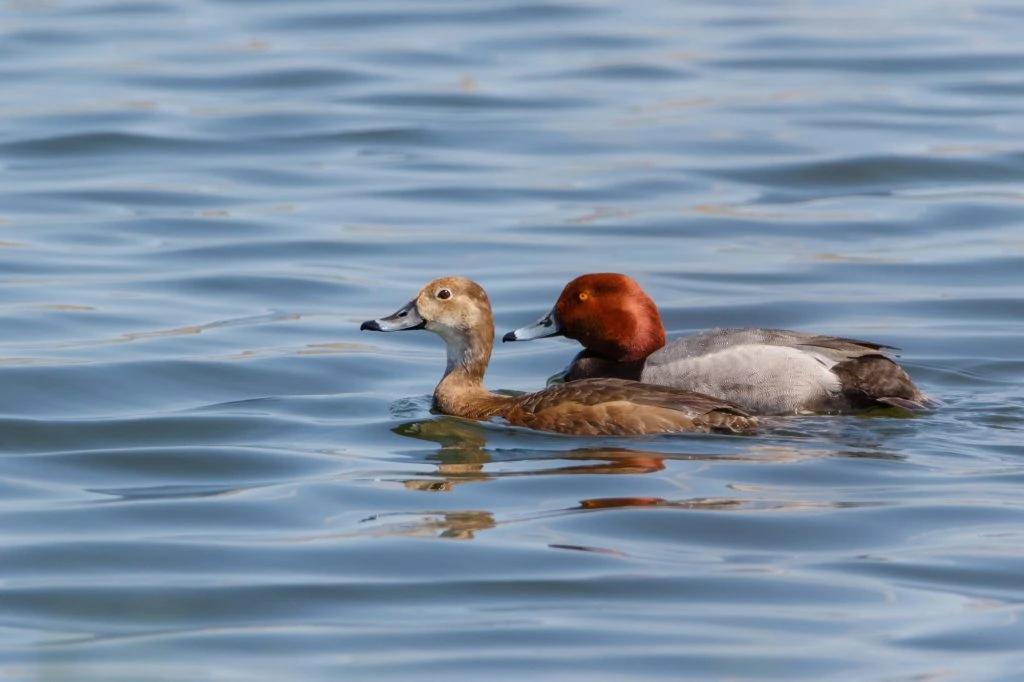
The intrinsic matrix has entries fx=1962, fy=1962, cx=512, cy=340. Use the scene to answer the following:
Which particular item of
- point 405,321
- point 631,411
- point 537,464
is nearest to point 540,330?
point 405,321

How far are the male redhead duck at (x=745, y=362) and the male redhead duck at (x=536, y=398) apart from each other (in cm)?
50

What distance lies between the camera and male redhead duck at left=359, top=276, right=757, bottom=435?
941 cm

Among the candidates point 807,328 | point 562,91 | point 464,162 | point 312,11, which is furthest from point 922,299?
point 312,11

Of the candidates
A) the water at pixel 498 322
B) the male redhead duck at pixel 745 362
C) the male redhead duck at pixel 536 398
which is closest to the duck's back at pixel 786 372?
the male redhead duck at pixel 745 362

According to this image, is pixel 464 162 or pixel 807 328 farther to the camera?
pixel 464 162

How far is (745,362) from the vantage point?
1020 centimetres

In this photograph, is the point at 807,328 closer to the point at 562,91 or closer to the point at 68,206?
the point at 68,206

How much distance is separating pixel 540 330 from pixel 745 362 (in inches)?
53.9

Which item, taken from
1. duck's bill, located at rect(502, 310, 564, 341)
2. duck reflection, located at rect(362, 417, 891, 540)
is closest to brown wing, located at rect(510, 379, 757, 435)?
duck reflection, located at rect(362, 417, 891, 540)

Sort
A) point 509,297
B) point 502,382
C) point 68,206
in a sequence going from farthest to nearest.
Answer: point 68,206, point 509,297, point 502,382

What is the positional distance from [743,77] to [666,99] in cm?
143

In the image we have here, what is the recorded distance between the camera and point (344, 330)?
1253 cm

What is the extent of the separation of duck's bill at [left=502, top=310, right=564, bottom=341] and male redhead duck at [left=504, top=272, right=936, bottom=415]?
0.73 feet

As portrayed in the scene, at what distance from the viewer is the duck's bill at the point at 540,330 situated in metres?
11.0
